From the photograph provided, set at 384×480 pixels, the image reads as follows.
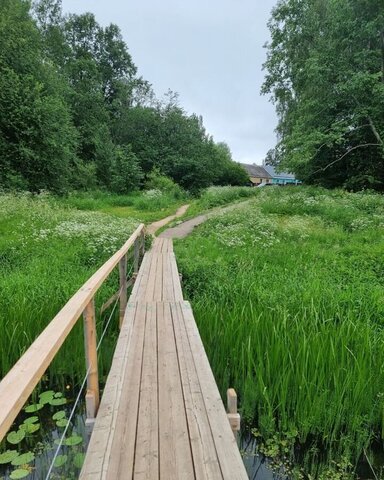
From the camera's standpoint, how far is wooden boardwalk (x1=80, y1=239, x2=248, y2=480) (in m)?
1.71

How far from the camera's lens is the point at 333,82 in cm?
1997

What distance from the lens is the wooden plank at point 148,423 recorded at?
5.62ft

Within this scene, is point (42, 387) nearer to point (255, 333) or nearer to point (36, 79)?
point (255, 333)

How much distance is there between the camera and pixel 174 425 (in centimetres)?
208

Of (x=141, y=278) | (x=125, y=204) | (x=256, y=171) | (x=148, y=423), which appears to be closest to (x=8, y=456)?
(x=148, y=423)

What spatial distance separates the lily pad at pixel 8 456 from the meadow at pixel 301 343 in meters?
1.95

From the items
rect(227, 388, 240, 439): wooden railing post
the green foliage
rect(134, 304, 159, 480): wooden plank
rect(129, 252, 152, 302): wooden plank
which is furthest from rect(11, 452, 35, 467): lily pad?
the green foliage

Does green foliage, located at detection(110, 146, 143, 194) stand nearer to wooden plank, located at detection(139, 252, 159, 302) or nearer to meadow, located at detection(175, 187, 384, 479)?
meadow, located at detection(175, 187, 384, 479)

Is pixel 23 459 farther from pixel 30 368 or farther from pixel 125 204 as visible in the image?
pixel 125 204

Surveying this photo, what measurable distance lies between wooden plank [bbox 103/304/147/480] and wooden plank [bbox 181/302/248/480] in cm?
48

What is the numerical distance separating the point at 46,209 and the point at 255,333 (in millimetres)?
10639

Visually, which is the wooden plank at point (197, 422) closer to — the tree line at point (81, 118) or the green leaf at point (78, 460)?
the green leaf at point (78, 460)

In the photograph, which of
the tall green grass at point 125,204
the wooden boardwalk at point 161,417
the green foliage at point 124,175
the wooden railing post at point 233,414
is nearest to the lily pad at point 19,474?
the wooden boardwalk at point 161,417

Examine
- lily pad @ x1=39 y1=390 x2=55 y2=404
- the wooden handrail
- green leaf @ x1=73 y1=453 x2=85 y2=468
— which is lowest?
green leaf @ x1=73 y1=453 x2=85 y2=468
